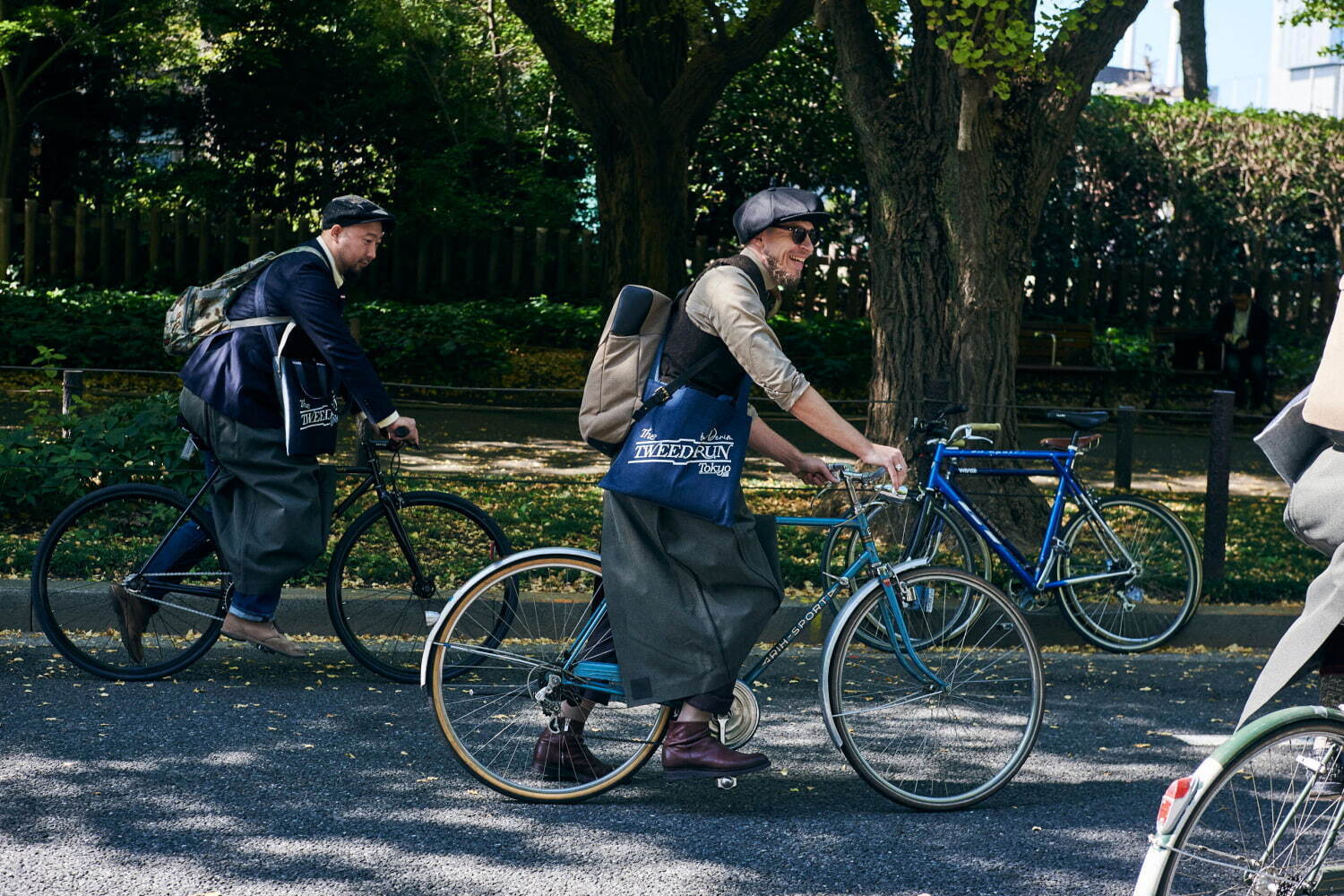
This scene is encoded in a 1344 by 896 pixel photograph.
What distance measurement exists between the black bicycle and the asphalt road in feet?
0.54

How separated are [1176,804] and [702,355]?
1.94m

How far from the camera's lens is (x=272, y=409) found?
A: 5.50 m

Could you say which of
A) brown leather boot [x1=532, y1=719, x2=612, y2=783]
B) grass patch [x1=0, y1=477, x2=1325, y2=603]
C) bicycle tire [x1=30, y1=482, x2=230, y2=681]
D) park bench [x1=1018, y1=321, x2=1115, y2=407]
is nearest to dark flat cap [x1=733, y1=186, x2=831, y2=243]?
brown leather boot [x1=532, y1=719, x2=612, y2=783]

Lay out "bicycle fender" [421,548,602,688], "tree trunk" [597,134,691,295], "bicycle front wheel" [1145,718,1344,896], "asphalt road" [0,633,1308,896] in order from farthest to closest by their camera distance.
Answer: "tree trunk" [597,134,691,295], "bicycle fender" [421,548,602,688], "asphalt road" [0,633,1308,896], "bicycle front wheel" [1145,718,1344,896]

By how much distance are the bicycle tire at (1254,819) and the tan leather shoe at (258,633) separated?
3562 millimetres

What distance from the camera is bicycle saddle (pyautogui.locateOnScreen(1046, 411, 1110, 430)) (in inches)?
266

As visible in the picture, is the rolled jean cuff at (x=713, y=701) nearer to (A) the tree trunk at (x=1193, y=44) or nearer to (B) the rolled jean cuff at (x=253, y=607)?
(B) the rolled jean cuff at (x=253, y=607)

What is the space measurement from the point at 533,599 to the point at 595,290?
15558 millimetres

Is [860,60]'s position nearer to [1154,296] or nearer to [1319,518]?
[1319,518]

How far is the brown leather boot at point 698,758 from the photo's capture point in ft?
14.1

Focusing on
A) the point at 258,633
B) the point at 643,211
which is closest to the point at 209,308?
the point at 258,633

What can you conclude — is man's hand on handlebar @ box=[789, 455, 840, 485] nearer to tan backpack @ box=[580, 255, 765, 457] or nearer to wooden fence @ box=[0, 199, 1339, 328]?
tan backpack @ box=[580, 255, 765, 457]

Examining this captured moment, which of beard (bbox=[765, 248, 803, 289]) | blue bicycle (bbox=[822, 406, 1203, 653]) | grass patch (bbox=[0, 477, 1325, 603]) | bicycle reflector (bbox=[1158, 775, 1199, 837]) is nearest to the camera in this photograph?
bicycle reflector (bbox=[1158, 775, 1199, 837])

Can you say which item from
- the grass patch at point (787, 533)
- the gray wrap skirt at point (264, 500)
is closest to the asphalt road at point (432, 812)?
the gray wrap skirt at point (264, 500)
